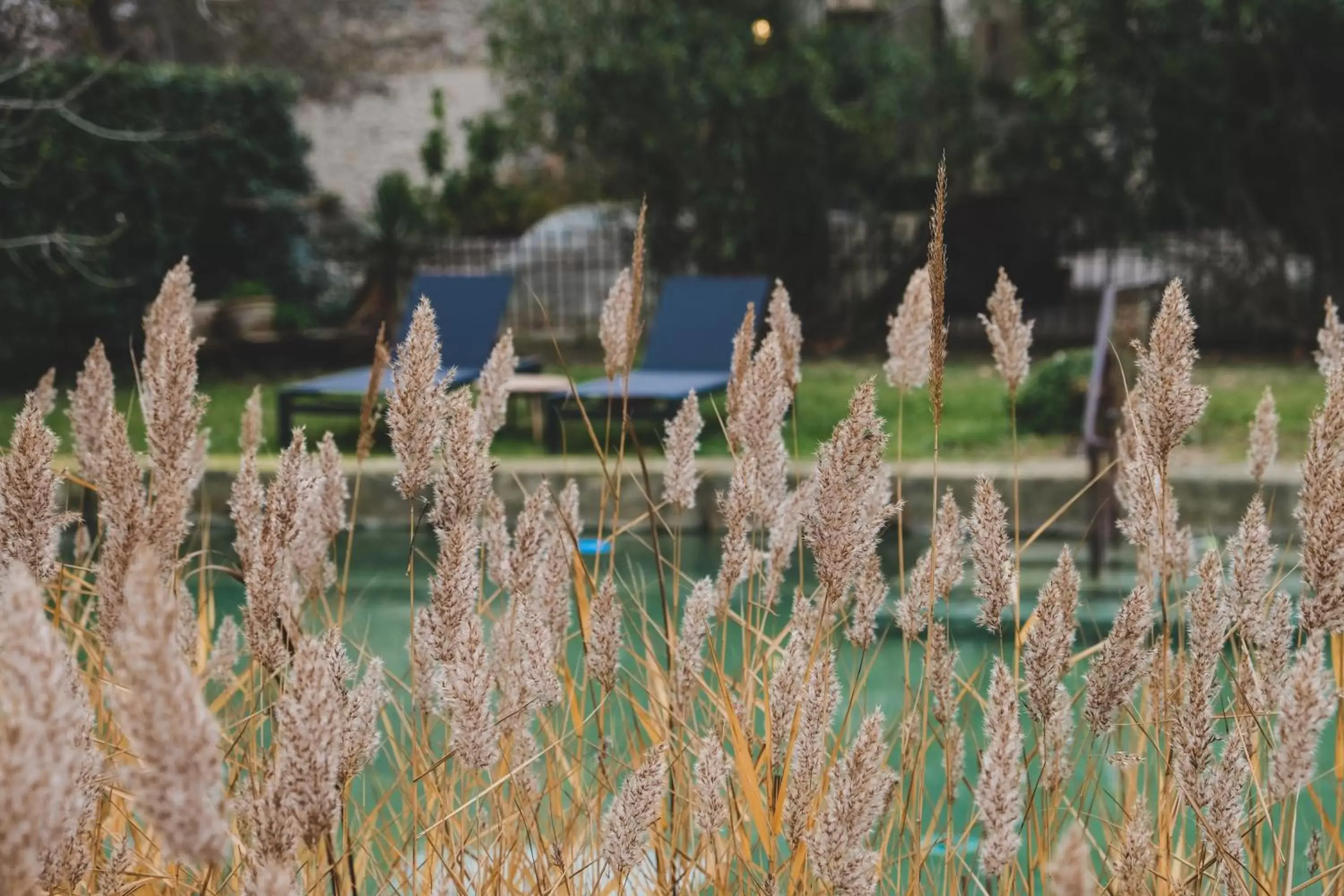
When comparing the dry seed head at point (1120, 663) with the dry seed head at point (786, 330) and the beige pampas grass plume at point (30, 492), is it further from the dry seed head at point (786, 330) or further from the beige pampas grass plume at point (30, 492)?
the beige pampas grass plume at point (30, 492)

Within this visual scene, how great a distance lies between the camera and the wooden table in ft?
26.2

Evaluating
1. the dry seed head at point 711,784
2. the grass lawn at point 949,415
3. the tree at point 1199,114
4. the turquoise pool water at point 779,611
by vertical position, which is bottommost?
the turquoise pool water at point 779,611

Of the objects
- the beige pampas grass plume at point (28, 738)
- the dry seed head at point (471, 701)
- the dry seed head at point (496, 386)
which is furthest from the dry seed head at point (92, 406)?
the beige pampas grass plume at point (28, 738)

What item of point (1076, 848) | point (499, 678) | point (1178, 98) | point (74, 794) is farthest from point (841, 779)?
point (1178, 98)

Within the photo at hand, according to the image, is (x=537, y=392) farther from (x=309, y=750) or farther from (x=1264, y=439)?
(x=309, y=750)

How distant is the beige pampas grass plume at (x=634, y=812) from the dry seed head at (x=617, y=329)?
0.66 m

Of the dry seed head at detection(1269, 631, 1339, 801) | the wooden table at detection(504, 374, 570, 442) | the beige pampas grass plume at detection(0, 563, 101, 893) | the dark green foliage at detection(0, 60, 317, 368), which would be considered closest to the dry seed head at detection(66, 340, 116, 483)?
the beige pampas grass plume at detection(0, 563, 101, 893)

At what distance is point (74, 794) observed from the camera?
953 mm

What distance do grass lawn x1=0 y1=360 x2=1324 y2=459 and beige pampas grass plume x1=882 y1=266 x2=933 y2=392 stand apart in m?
4.93

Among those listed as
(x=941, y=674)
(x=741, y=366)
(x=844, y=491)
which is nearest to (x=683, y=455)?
(x=741, y=366)

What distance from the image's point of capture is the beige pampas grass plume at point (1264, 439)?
2.20 m

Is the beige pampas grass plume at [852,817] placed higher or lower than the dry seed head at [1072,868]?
lower

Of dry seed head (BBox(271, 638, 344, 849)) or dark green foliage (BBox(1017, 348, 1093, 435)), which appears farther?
dark green foliage (BBox(1017, 348, 1093, 435))

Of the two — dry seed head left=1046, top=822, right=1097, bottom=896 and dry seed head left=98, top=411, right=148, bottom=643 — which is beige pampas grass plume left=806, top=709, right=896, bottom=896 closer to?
dry seed head left=1046, top=822, right=1097, bottom=896
